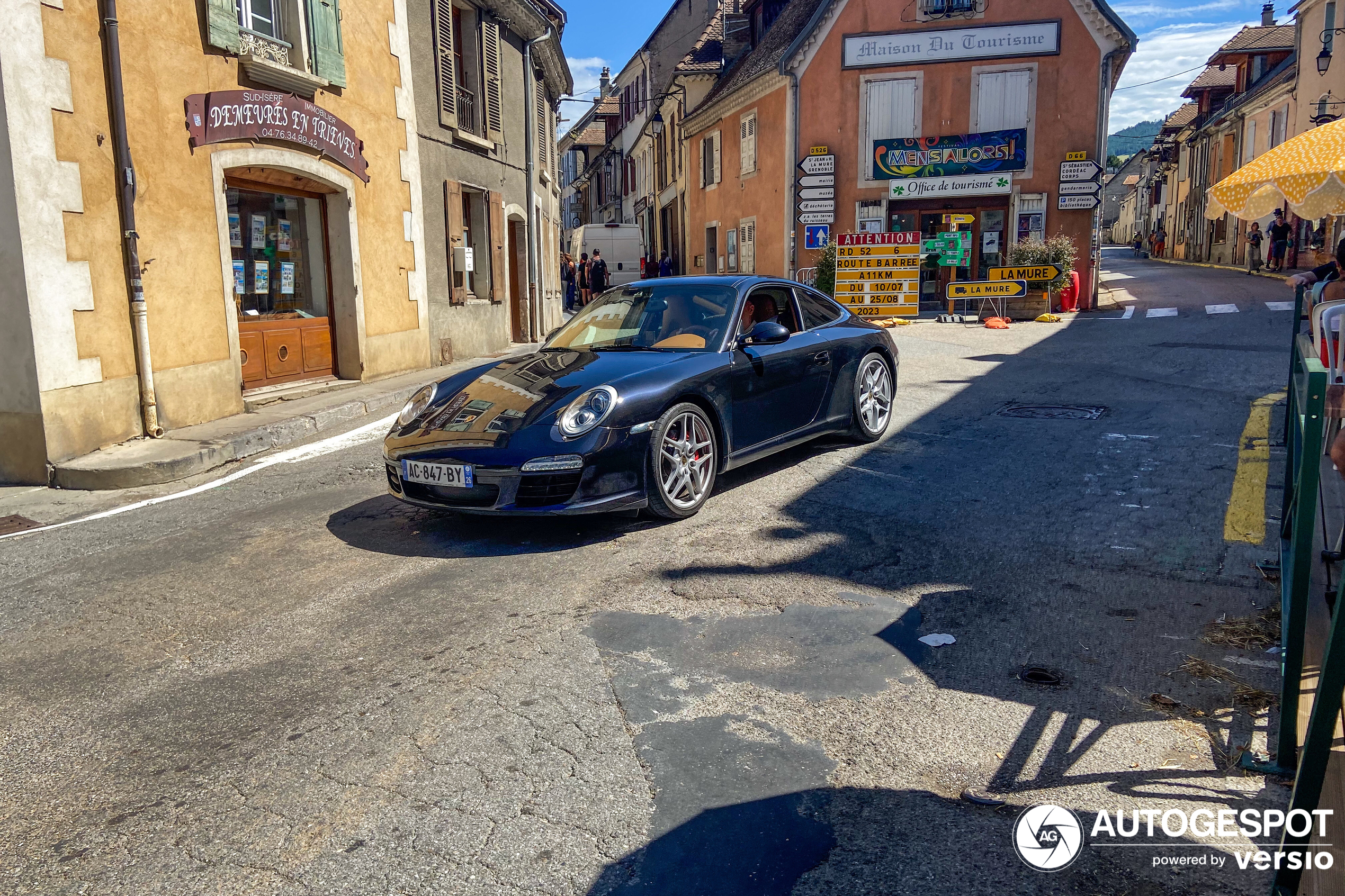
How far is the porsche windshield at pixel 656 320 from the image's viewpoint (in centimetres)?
588

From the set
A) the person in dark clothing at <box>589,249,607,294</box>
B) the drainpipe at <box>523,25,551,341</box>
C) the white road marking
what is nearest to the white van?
the person in dark clothing at <box>589,249,607,294</box>

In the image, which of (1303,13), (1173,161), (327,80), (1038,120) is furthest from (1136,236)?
(327,80)

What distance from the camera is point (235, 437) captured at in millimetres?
8312

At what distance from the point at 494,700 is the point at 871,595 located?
5.50 feet

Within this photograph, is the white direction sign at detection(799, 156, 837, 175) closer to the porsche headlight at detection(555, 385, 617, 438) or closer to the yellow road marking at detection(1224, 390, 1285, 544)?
the yellow road marking at detection(1224, 390, 1285, 544)

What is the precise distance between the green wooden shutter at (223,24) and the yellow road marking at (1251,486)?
959 cm

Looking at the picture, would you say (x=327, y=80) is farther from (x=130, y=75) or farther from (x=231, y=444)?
(x=231, y=444)

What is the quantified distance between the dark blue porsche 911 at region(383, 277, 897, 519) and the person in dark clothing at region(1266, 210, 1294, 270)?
2858 centimetres

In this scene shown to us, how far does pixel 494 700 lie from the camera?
3.13m

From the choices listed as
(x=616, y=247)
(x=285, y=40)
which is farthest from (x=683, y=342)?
(x=616, y=247)

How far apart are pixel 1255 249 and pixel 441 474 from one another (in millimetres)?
35658

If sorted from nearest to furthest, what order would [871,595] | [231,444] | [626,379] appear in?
1. [871,595]
2. [626,379]
3. [231,444]

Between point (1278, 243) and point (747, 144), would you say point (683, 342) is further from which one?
point (1278, 243)

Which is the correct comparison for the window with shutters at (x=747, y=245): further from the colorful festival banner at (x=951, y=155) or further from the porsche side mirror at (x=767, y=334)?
the porsche side mirror at (x=767, y=334)
